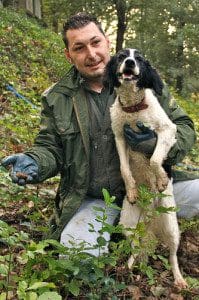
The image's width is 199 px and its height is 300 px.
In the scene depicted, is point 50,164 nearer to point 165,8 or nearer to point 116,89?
point 116,89

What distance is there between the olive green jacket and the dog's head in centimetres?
37

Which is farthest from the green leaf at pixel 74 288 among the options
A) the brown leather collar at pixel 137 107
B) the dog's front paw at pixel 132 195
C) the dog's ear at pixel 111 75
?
the dog's ear at pixel 111 75

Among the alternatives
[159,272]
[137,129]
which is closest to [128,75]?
[137,129]

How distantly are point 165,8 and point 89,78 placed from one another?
14.9 m

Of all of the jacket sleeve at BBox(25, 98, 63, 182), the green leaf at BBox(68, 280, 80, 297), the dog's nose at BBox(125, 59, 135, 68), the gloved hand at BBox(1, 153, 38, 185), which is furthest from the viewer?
the jacket sleeve at BBox(25, 98, 63, 182)

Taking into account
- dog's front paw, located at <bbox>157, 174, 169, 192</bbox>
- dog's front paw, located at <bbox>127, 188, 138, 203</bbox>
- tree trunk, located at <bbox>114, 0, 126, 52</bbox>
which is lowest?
dog's front paw, located at <bbox>127, 188, 138, 203</bbox>

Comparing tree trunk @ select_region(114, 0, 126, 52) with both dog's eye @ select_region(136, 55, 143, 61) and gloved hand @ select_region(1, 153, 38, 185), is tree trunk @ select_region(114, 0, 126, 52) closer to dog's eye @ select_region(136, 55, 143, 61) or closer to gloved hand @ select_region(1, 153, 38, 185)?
dog's eye @ select_region(136, 55, 143, 61)

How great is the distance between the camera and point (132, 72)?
138 inches

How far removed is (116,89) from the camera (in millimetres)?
3686

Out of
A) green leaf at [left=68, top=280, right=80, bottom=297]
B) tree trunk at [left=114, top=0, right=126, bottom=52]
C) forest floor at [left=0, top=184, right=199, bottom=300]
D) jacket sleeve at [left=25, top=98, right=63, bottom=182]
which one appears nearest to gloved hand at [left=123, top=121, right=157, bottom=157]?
jacket sleeve at [left=25, top=98, right=63, bottom=182]

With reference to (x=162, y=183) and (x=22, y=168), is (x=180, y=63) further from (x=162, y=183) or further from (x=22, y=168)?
(x=22, y=168)

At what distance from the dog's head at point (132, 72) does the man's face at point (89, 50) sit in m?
0.30

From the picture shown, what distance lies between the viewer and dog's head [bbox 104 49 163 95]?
3.51 meters

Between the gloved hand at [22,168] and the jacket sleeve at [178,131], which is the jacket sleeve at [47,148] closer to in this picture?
the gloved hand at [22,168]
